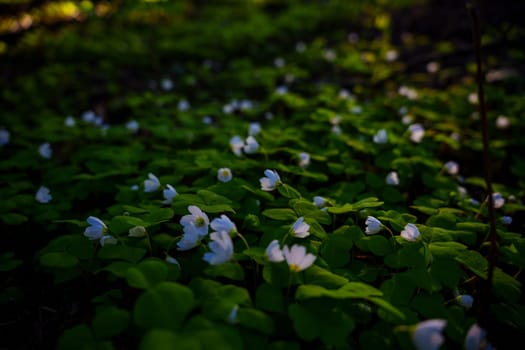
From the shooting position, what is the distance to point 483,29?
19.2ft

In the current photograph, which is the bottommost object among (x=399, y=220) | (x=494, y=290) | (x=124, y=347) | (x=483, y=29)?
(x=124, y=347)

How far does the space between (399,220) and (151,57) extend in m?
5.68

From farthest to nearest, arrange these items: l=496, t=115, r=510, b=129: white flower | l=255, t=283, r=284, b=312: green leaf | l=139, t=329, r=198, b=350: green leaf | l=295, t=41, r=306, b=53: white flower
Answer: l=295, t=41, r=306, b=53: white flower
l=496, t=115, r=510, b=129: white flower
l=255, t=283, r=284, b=312: green leaf
l=139, t=329, r=198, b=350: green leaf

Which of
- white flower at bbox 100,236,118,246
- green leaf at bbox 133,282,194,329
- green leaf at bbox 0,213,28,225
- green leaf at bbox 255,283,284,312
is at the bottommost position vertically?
green leaf at bbox 0,213,28,225

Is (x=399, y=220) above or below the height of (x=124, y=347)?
above

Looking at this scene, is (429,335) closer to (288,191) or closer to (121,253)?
(288,191)

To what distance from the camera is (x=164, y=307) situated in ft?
3.85

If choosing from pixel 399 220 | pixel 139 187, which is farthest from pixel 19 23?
pixel 399 220

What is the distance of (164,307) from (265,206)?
3.41 feet

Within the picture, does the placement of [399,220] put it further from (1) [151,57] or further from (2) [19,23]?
(2) [19,23]

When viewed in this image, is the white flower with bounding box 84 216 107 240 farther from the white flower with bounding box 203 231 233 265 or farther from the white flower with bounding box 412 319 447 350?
the white flower with bounding box 412 319 447 350

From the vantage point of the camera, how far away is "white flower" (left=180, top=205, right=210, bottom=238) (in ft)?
5.09

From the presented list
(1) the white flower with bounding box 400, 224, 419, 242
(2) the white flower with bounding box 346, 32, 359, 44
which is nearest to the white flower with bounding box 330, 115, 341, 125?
(1) the white flower with bounding box 400, 224, 419, 242

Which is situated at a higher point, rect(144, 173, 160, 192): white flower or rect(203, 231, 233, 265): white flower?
rect(203, 231, 233, 265): white flower
